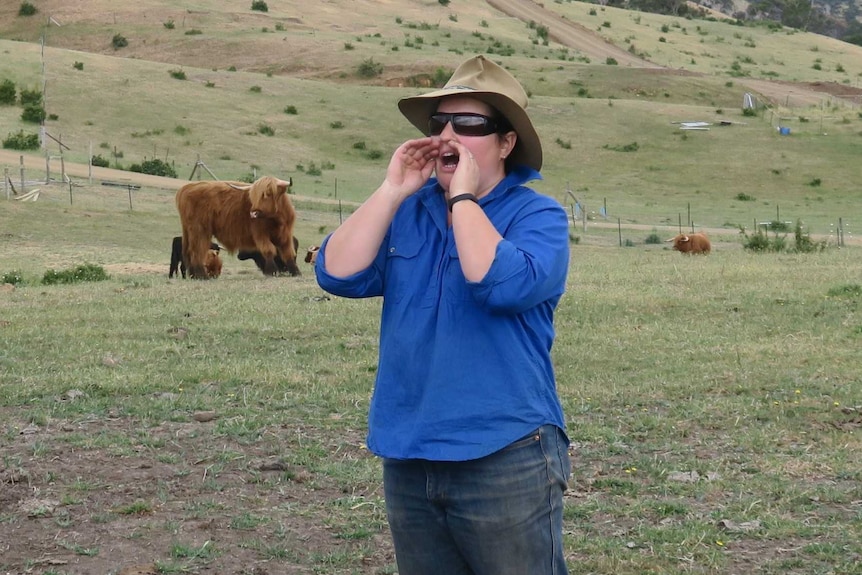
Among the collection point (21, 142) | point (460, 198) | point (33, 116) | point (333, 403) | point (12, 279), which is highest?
point (460, 198)

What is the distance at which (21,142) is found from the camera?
41.9 meters

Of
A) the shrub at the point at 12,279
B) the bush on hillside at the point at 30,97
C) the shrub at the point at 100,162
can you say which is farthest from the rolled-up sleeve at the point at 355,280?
the bush on hillside at the point at 30,97

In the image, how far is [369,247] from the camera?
3650 millimetres

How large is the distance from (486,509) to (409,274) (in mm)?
719

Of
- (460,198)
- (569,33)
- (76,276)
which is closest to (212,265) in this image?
(76,276)

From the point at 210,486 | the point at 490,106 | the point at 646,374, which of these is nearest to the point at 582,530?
the point at 210,486

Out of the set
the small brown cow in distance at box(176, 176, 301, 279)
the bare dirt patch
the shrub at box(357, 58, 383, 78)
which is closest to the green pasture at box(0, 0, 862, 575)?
the bare dirt patch

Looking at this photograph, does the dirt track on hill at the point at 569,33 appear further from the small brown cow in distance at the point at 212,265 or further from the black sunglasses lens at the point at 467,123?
the black sunglasses lens at the point at 467,123

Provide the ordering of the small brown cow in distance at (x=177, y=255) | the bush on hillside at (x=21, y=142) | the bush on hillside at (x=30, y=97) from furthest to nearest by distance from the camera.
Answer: the bush on hillside at (x=30, y=97), the bush on hillside at (x=21, y=142), the small brown cow in distance at (x=177, y=255)

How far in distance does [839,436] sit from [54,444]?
16.5ft

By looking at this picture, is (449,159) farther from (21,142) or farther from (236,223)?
(21,142)

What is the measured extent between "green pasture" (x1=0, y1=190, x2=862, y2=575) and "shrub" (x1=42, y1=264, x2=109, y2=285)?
68.2 inches

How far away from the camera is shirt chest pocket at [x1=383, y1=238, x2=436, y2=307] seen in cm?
355

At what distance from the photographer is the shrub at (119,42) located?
8038 centimetres
